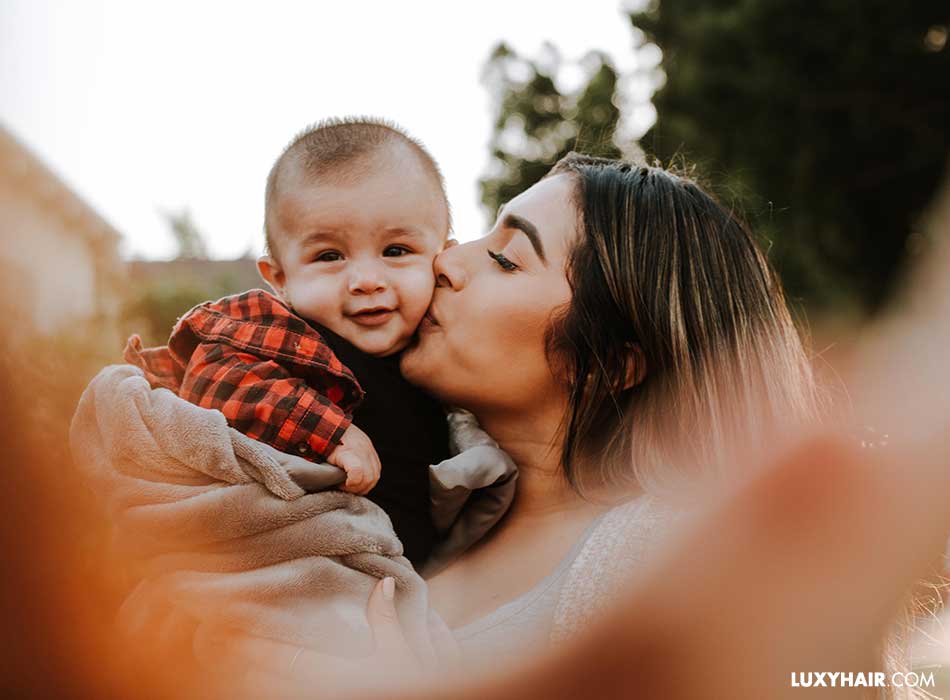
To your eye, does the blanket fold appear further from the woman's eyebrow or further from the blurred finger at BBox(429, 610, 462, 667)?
the woman's eyebrow

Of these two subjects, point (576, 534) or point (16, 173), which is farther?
point (576, 534)

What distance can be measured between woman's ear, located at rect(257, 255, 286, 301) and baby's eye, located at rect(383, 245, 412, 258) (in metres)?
0.28

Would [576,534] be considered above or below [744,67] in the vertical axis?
below

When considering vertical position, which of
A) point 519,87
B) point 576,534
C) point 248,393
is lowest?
point 576,534

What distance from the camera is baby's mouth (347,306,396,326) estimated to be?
197 centimetres

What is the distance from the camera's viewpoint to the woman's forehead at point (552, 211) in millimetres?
2004

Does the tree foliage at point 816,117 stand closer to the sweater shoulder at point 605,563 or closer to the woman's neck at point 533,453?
the woman's neck at point 533,453

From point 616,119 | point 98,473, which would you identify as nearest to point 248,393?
point 98,473

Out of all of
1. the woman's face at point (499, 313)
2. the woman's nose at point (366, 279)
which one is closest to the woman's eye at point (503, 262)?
the woman's face at point (499, 313)

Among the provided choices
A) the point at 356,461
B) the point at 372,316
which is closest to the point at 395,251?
the point at 372,316

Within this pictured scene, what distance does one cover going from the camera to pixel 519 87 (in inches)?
458

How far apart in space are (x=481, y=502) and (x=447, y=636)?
1.35ft

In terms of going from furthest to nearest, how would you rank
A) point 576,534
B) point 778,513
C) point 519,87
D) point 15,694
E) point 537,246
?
point 519,87 → point 537,246 → point 576,534 → point 778,513 → point 15,694

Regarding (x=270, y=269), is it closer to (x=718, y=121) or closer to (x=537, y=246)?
(x=537, y=246)
